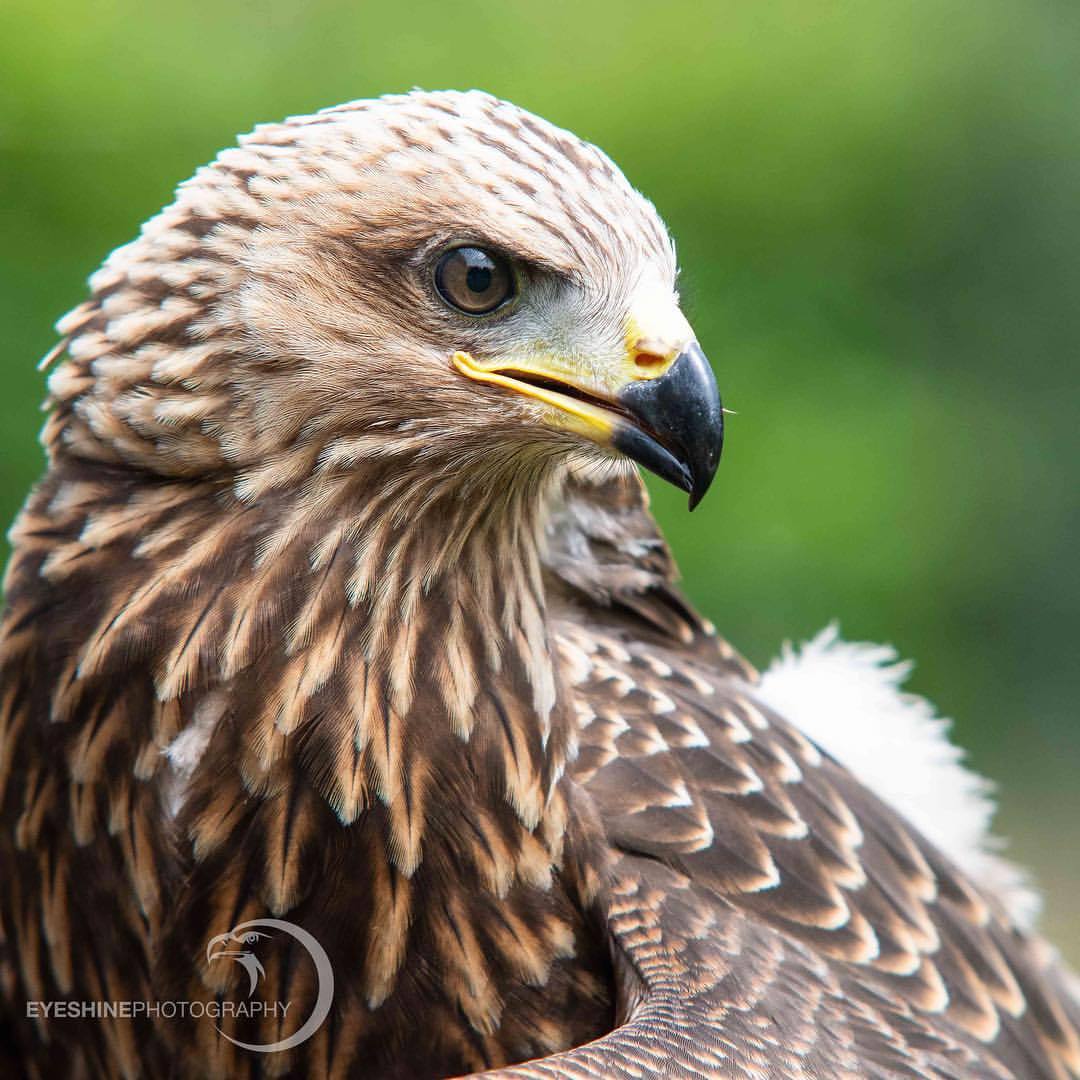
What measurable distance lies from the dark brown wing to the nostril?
73 centimetres

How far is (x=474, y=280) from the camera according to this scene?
7.88ft

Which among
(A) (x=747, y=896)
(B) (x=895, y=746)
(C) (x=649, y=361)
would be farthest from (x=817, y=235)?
(C) (x=649, y=361)

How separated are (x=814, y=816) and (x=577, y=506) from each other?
2.45 ft

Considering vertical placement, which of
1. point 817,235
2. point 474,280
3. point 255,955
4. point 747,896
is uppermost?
point 817,235

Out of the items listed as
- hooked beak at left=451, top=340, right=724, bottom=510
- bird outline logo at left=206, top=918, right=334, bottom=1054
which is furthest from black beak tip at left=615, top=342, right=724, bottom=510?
bird outline logo at left=206, top=918, right=334, bottom=1054

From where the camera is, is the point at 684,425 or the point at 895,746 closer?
the point at 684,425

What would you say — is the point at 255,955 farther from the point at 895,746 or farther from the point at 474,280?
the point at 895,746

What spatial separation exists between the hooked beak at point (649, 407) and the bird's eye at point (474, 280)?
0.08 metres

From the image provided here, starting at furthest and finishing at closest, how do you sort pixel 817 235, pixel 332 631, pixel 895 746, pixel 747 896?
pixel 817 235 → pixel 895 746 → pixel 747 896 → pixel 332 631

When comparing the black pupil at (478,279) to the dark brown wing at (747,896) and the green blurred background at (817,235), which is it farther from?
the green blurred background at (817,235)

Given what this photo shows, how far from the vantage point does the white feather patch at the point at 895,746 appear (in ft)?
12.2

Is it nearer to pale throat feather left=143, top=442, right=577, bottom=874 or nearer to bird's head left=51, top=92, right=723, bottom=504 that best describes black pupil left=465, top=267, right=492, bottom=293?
bird's head left=51, top=92, right=723, bottom=504

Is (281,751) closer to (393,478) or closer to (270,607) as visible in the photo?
(270,607)

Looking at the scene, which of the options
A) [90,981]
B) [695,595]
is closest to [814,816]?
[90,981]
